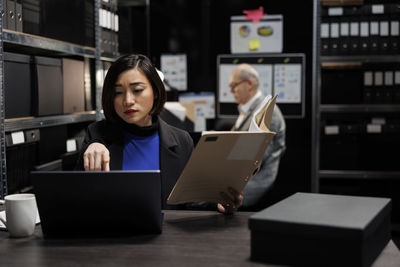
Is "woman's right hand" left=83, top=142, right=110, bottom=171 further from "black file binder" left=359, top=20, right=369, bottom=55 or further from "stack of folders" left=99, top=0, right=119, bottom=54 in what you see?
"black file binder" left=359, top=20, right=369, bottom=55

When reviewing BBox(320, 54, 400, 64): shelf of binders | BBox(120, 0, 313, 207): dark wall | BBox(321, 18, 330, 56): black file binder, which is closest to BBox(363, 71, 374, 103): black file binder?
BBox(320, 54, 400, 64): shelf of binders

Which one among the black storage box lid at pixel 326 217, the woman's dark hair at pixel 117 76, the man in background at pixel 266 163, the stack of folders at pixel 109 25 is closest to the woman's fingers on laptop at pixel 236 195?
the black storage box lid at pixel 326 217

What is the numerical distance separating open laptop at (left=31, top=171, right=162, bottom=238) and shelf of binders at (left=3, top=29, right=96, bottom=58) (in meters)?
1.22

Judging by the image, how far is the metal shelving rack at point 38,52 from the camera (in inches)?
83.0

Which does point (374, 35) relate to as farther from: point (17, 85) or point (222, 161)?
point (222, 161)

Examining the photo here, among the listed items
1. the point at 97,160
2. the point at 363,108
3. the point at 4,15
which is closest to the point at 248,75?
the point at 363,108

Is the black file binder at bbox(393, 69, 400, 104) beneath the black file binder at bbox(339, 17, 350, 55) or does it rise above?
beneath

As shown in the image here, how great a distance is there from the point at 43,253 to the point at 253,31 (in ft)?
11.5

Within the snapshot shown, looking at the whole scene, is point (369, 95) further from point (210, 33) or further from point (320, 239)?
point (320, 239)

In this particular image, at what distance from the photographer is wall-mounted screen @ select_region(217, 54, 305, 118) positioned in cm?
425

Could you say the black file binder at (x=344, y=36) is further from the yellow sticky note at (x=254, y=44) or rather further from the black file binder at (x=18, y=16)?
the black file binder at (x=18, y=16)

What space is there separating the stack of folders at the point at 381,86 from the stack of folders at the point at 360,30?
0.17 metres

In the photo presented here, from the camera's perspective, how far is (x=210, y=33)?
434 cm

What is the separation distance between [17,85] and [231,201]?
4.53 ft
